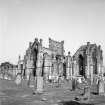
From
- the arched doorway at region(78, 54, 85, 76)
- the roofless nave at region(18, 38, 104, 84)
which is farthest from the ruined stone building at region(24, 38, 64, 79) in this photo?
the arched doorway at region(78, 54, 85, 76)

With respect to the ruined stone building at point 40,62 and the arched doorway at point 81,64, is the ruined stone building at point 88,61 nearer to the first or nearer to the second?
the arched doorway at point 81,64

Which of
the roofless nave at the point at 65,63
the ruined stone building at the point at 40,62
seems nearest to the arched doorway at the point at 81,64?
the roofless nave at the point at 65,63

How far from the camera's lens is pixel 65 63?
3750 cm

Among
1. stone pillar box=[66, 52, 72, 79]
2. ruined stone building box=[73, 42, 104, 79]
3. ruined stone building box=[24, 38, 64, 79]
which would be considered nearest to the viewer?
ruined stone building box=[73, 42, 104, 79]

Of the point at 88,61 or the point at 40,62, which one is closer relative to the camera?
the point at 88,61

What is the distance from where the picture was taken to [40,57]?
38469 mm

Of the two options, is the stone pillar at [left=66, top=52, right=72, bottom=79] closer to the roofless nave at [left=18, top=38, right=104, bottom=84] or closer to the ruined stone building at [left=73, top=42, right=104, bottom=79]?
the roofless nave at [left=18, top=38, right=104, bottom=84]

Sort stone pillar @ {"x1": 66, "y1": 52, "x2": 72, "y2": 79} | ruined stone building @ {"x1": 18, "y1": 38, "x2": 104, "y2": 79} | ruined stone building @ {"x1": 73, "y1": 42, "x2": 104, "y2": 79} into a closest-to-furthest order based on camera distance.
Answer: ruined stone building @ {"x1": 73, "y1": 42, "x2": 104, "y2": 79}, ruined stone building @ {"x1": 18, "y1": 38, "x2": 104, "y2": 79}, stone pillar @ {"x1": 66, "y1": 52, "x2": 72, "y2": 79}

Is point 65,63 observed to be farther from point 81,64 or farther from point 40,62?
point 40,62

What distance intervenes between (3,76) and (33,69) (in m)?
8.15

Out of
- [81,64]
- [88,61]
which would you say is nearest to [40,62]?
[81,64]

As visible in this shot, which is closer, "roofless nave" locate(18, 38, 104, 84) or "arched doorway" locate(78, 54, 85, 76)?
"roofless nave" locate(18, 38, 104, 84)

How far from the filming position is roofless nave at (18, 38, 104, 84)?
113 feet

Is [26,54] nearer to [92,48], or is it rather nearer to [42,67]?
[42,67]
